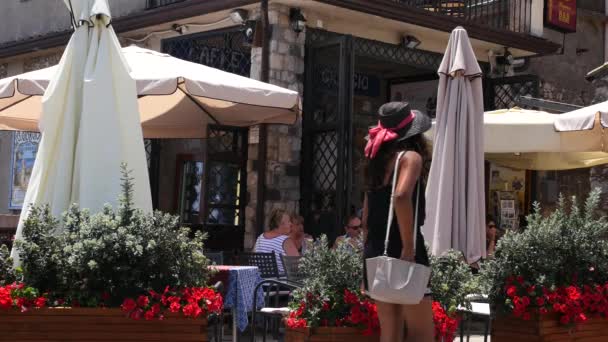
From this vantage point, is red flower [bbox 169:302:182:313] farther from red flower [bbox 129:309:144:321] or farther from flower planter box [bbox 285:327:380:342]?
flower planter box [bbox 285:327:380:342]

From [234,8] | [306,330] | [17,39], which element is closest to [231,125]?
[234,8]

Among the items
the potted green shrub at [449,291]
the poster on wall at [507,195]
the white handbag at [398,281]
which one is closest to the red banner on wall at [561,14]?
the poster on wall at [507,195]

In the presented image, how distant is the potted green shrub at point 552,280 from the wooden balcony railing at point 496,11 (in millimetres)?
8966

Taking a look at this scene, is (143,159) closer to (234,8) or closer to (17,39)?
(234,8)

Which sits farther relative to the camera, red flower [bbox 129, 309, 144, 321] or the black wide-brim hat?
the black wide-brim hat

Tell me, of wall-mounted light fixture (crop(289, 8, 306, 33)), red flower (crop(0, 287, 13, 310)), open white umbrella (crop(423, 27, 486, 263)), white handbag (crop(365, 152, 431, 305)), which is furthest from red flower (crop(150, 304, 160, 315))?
wall-mounted light fixture (crop(289, 8, 306, 33))

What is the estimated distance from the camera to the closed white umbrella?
5.73 metres

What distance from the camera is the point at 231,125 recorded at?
444 inches

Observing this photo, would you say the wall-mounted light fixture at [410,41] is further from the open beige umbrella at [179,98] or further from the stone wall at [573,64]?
the open beige umbrella at [179,98]

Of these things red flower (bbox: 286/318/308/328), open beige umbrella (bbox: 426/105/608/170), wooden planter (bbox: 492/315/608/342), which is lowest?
wooden planter (bbox: 492/315/608/342)

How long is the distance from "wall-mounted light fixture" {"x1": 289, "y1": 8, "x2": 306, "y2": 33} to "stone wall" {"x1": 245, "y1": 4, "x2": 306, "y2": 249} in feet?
0.23

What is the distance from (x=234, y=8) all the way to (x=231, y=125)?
164cm

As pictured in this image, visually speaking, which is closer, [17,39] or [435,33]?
[435,33]

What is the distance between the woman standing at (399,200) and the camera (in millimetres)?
4809
